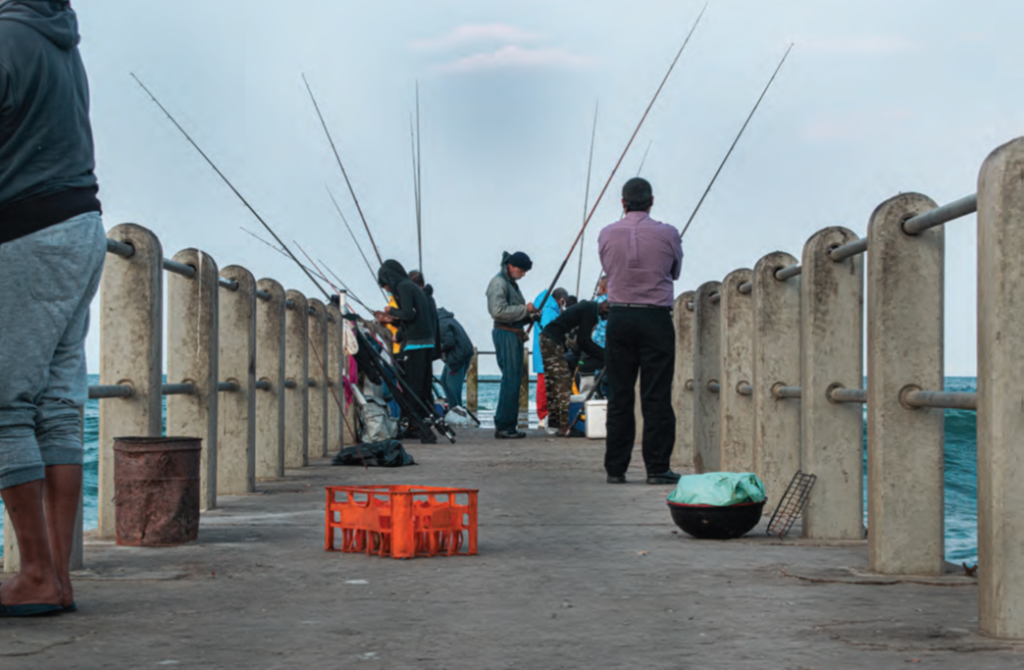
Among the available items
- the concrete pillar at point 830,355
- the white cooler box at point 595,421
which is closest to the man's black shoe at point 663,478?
the concrete pillar at point 830,355

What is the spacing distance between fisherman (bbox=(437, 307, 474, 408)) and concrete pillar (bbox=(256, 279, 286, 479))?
934cm

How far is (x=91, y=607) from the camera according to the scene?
4039mm

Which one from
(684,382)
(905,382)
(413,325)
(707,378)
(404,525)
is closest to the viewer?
(905,382)

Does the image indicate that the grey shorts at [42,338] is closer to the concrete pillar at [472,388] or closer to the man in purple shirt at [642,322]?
the man in purple shirt at [642,322]

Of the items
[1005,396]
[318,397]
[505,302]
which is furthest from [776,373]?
[505,302]

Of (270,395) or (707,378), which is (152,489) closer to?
(270,395)

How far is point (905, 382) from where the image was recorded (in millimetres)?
4688

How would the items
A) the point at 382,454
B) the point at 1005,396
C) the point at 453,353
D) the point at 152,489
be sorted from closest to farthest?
the point at 1005,396 → the point at 152,489 → the point at 382,454 → the point at 453,353

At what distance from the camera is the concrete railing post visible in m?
4.68

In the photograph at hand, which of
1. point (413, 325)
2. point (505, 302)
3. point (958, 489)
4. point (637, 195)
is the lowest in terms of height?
point (958, 489)

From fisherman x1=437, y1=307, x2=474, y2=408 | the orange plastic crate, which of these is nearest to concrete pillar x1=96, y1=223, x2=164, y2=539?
the orange plastic crate

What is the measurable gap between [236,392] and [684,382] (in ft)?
13.7

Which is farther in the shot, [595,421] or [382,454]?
[595,421]

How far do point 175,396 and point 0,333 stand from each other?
339cm
